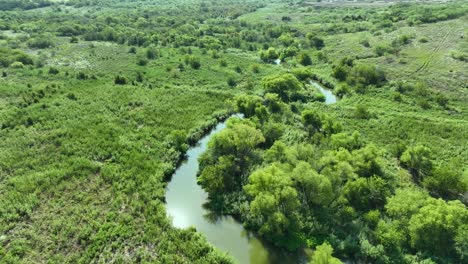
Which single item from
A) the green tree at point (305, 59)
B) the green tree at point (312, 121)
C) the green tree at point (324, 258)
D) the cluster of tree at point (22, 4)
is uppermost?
the green tree at point (324, 258)

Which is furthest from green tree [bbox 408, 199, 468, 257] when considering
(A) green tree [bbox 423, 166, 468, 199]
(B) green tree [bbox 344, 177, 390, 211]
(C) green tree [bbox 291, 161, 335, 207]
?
(C) green tree [bbox 291, 161, 335, 207]

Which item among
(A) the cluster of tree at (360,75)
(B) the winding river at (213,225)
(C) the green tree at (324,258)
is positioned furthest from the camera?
(A) the cluster of tree at (360,75)

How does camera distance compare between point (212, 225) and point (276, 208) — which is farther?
point (212, 225)

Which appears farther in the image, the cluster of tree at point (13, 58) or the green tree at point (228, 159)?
the cluster of tree at point (13, 58)

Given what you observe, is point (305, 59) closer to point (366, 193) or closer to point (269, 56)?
point (269, 56)

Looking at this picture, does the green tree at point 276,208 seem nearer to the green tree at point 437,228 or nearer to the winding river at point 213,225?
the winding river at point 213,225

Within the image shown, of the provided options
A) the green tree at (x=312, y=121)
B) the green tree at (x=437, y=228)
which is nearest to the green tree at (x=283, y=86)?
the green tree at (x=312, y=121)

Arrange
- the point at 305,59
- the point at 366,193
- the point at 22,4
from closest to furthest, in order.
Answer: the point at 366,193 → the point at 305,59 → the point at 22,4

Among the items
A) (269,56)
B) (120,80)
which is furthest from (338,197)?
(269,56)
